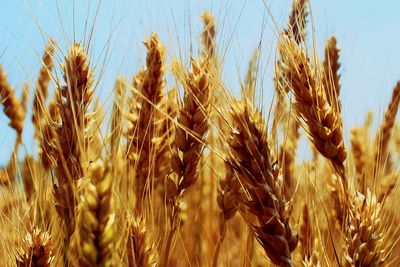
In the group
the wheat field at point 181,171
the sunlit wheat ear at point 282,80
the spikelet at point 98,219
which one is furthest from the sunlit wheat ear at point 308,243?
the spikelet at point 98,219

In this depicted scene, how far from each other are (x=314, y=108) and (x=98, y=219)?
0.97 metres

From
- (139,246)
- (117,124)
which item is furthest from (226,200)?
(139,246)

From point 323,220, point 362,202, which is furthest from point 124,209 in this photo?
point 323,220

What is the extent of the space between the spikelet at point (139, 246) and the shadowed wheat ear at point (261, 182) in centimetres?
31

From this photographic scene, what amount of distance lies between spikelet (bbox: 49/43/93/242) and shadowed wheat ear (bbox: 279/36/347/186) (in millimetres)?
646

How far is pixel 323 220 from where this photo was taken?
297cm

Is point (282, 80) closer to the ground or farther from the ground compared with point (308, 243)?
farther from the ground

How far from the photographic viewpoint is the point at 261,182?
6.01 ft

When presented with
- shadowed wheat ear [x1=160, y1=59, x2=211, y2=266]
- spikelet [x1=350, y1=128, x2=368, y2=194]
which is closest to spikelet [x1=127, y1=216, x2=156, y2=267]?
shadowed wheat ear [x1=160, y1=59, x2=211, y2=266]

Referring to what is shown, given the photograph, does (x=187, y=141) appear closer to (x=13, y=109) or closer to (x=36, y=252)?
(x=36, y=252)

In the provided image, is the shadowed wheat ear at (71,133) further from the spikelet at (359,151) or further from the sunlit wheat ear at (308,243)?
the spikelet at (359,151)

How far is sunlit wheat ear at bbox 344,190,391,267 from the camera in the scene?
1876mm

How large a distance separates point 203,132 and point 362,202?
58 centimetres

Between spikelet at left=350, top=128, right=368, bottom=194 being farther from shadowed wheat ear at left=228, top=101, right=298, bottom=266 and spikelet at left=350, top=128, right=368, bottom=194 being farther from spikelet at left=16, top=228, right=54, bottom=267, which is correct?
spikelet at left=16, top=228, right=54, bottom=267
